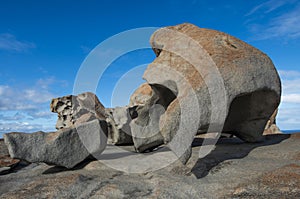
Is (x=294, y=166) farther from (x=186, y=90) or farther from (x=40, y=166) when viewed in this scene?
(x=40, y=166)

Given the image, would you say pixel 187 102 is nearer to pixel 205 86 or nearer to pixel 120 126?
pixel 205 86

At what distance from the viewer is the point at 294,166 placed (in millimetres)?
4426

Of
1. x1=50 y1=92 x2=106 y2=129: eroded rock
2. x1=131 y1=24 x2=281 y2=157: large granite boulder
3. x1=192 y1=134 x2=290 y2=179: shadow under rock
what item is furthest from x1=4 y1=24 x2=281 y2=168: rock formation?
x1=50 y1=92 x2=106 y2=129: eroded rock

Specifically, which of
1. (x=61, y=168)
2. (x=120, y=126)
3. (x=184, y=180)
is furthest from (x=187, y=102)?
(x=120, y=126)

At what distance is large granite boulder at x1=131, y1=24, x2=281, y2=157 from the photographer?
4.48 metres

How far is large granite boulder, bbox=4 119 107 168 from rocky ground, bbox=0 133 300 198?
277mm

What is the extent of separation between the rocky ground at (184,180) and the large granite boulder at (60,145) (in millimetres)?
277

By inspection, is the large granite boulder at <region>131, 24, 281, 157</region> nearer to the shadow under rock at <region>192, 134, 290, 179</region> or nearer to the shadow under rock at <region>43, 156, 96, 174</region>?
the shadow under rock at <region>192, 134, 290, 179</region>

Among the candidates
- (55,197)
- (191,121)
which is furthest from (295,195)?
(55,197)

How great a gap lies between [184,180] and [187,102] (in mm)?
1288

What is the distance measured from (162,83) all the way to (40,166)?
3437mm

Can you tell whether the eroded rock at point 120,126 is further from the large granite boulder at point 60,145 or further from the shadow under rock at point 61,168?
the shadow under rock at point 61,168

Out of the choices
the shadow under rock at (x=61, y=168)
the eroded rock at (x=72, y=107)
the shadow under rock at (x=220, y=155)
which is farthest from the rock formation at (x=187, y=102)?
the eroded rock at (x=72, y=107)

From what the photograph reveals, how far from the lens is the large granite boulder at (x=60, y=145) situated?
193 inches
